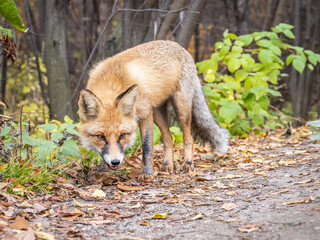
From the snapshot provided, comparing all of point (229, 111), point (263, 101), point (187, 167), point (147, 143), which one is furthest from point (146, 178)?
point (263, 101)

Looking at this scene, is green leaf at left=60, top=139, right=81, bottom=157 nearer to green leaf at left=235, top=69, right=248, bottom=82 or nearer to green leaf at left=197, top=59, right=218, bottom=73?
green leaf at left=197, top=59, right=218, bottom=73

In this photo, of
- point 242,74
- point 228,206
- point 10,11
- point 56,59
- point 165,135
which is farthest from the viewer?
point 56,59

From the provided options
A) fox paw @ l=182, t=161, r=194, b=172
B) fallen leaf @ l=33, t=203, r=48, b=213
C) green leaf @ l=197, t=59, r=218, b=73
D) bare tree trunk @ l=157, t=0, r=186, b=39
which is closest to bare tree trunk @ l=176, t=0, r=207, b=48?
bare tree trunk @ l=157, t=0, r=186, b=39

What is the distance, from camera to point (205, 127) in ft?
19.2

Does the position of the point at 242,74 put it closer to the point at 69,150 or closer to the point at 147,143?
the point at 147,143

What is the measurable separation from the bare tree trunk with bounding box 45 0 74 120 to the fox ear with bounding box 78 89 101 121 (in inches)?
138

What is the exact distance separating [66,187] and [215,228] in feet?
5.98

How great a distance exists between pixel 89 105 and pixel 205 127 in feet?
7.62

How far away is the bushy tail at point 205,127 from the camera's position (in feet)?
19.2

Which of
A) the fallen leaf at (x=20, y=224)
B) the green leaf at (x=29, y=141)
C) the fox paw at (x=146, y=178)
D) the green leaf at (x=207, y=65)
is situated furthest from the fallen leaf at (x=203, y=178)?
the green leaf at (x=207, y=65)

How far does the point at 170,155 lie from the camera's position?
547 centimetres

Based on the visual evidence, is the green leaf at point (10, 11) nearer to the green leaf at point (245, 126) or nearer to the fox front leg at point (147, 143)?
the fox front leg at point (147, 143)

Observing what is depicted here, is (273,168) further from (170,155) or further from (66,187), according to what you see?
(66,187)

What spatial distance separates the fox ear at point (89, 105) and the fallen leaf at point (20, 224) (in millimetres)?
1635
